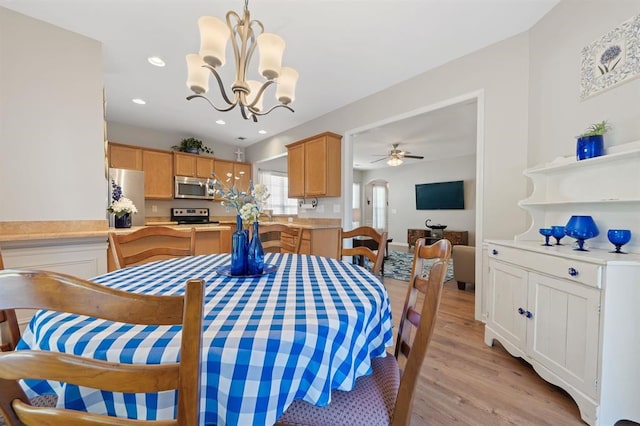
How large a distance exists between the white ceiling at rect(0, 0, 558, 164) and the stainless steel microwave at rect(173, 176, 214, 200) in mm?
1693

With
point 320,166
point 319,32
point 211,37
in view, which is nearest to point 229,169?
point 320,166

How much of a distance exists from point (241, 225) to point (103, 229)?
1.97 meters

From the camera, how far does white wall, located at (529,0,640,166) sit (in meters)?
1.59

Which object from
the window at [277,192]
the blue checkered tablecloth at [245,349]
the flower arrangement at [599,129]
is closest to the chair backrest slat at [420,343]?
the blue checkered tablecloth at [245,349]

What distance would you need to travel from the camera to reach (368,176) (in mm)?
9312

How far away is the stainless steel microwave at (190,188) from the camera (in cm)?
474

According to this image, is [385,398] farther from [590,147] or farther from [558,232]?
[590,147]

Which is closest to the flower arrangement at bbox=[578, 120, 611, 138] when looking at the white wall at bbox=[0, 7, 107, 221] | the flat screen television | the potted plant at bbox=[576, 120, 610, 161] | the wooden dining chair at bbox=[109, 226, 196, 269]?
the potted plant at bbox=[576, 120, 610, 161]

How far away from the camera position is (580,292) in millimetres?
1369

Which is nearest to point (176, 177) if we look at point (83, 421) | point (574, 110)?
point (83, 421)

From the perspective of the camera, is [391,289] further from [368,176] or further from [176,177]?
[368,176]

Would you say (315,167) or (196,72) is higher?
(196,72)

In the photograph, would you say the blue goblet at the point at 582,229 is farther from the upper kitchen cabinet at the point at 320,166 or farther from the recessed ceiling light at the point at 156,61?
the recessed ceiling light at the point at 156,61

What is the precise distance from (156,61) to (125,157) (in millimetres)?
2274
